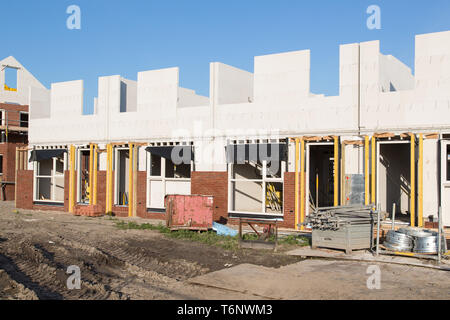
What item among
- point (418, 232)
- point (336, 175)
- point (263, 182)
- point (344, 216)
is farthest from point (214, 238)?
point (418, 232)

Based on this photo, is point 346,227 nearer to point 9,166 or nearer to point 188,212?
point 188,212

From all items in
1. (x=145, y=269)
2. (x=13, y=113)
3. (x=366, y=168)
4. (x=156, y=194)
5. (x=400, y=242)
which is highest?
(x=13, y=113)

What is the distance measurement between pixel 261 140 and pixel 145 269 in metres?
8.34

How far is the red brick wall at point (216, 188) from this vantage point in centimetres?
1747

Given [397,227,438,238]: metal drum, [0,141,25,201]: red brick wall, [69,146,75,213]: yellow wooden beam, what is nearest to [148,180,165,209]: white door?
[69,146,75,213]: yellow wooden beam

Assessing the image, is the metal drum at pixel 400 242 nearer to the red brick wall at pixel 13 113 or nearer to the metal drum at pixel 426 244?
the metal drum at pixel 426 244

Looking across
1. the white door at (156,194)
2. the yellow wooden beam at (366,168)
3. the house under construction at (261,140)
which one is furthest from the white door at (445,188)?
the white door at (156,194)

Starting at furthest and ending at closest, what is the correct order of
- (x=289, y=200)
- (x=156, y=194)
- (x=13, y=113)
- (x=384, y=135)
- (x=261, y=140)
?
1. (x=13, y=113)
2. (x=156, y=194)
3. (x=261, y=140)
4. (x=289, y=200)
5. (x=384, y=135)

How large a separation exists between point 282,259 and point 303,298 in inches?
143

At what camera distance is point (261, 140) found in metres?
16.8

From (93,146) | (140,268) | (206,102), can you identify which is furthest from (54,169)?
(140,268)

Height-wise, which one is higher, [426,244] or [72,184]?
[72,184]

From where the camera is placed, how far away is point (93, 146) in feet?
69.7

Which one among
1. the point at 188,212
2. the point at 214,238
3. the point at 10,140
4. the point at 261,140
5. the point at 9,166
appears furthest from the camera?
the point at 10,140
